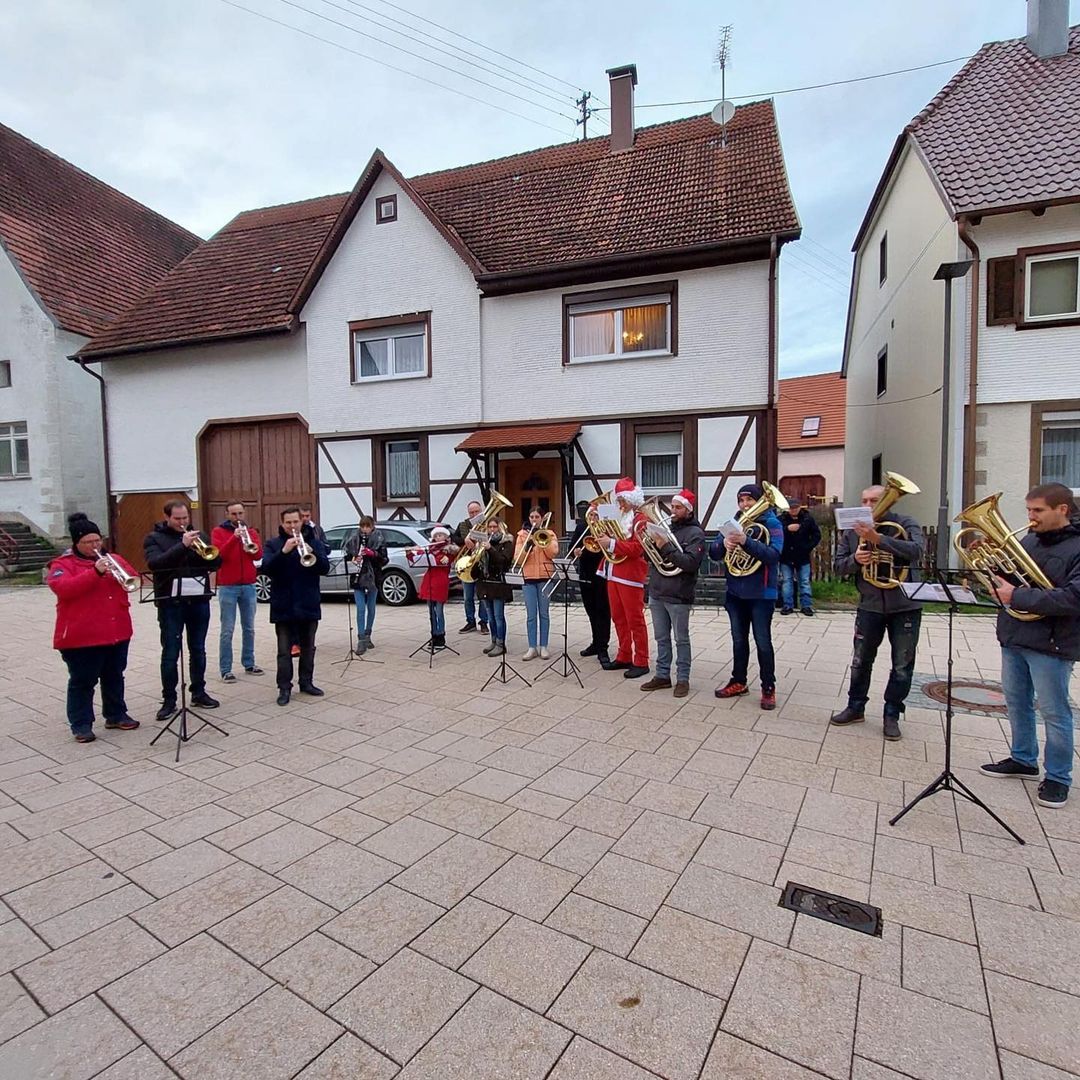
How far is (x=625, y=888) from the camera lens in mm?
2932

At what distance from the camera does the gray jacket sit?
14.9 feet

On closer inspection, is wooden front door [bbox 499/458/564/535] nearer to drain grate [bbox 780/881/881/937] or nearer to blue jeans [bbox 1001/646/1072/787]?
blue jeans [bbox 1001/646/1072/787]

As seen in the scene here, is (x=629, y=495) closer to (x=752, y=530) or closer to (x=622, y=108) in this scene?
(x=752, y=530)

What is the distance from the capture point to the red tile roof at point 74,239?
57.4 feet

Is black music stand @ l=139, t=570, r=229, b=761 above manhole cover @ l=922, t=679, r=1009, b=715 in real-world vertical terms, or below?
above

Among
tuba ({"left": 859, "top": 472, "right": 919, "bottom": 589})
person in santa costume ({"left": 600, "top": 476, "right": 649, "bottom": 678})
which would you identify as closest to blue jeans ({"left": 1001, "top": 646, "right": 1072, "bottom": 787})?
tuba ({"left": 859, "top": 472, "right": 919, "bottom": 589})

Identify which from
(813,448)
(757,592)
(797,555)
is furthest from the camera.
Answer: (813,448)

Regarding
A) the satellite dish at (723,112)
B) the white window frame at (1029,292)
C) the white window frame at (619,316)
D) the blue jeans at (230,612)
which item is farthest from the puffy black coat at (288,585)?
the satellite dish at (723,112)

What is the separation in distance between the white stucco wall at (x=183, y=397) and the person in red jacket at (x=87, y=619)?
35.4 feet

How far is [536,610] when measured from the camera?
733 centimetres

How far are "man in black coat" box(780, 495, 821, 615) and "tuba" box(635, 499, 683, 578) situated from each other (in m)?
4.00

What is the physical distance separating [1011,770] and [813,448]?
27910 mm

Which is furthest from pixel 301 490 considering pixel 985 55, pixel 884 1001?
pixel 985 55

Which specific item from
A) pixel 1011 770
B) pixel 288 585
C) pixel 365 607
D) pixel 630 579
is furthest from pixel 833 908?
pixel 365 607
